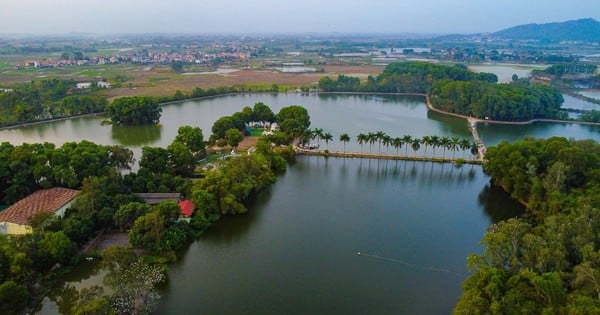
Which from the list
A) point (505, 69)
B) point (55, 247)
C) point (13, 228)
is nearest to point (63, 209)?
point (13, 228)

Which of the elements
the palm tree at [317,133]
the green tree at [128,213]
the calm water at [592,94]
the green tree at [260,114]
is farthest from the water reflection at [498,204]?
the calm water at [592,94]

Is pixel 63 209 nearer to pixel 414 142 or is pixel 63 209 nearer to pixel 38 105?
pixel 414 142

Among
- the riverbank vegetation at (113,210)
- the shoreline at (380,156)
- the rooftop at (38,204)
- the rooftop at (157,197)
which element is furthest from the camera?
the shoreline at (380,156)

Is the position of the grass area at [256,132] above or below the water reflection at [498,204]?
above

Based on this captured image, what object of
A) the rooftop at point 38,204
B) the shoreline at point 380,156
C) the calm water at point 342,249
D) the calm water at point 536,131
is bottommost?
the calm water at point 342,249

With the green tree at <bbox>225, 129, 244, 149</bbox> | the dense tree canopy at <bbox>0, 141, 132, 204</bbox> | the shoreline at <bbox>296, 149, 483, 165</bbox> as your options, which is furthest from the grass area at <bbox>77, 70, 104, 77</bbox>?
the shoreline at <bbox>296, 149, 483, 165</bbox>

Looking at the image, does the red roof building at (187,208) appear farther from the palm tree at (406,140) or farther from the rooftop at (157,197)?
the palm tree at (406,140)
